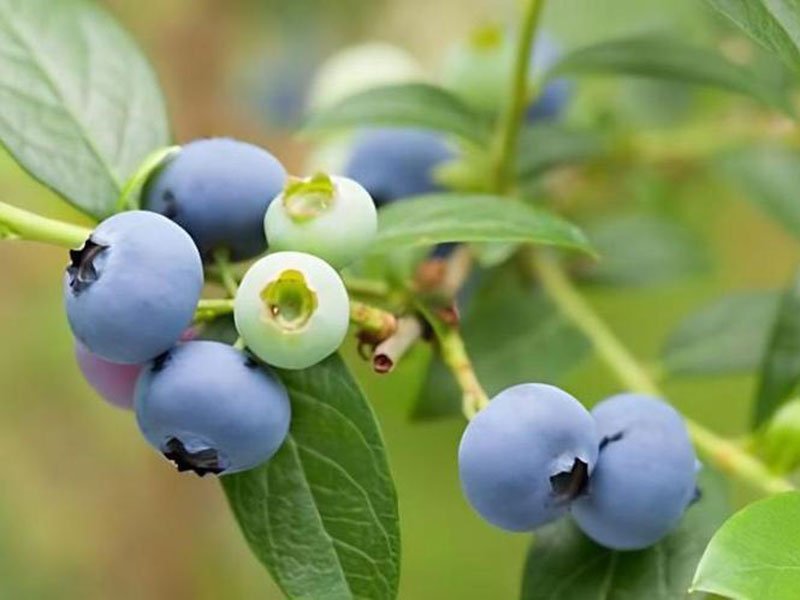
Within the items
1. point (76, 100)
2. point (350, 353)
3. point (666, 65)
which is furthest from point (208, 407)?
point (350, 353)

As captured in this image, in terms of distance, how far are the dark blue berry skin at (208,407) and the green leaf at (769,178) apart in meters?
0.67

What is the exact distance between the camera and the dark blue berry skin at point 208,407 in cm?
63

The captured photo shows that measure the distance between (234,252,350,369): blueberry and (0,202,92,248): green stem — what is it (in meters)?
0.10

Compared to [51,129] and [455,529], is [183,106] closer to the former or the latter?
[455,529]

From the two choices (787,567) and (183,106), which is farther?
(183,106)

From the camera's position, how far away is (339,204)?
68cm

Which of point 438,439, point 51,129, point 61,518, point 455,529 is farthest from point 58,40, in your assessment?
point 61,518

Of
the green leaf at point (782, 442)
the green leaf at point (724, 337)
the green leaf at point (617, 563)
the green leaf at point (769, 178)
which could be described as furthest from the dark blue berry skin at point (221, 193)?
the green leaf at point (769, 178)

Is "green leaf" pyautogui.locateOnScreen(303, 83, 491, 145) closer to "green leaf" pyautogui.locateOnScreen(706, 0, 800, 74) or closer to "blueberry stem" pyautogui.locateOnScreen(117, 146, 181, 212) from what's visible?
"blueberry stem" pyautogui.locateOnScreen(117, 146, 181, 212)

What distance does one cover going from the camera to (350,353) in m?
1.47

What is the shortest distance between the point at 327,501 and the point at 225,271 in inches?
5.2

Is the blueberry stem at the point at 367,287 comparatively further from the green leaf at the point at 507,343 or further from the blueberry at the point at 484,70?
the blueberry at the point at 484,70

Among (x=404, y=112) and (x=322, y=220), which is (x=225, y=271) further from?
(x=404, y=112)

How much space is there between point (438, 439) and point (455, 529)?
0.18 m
